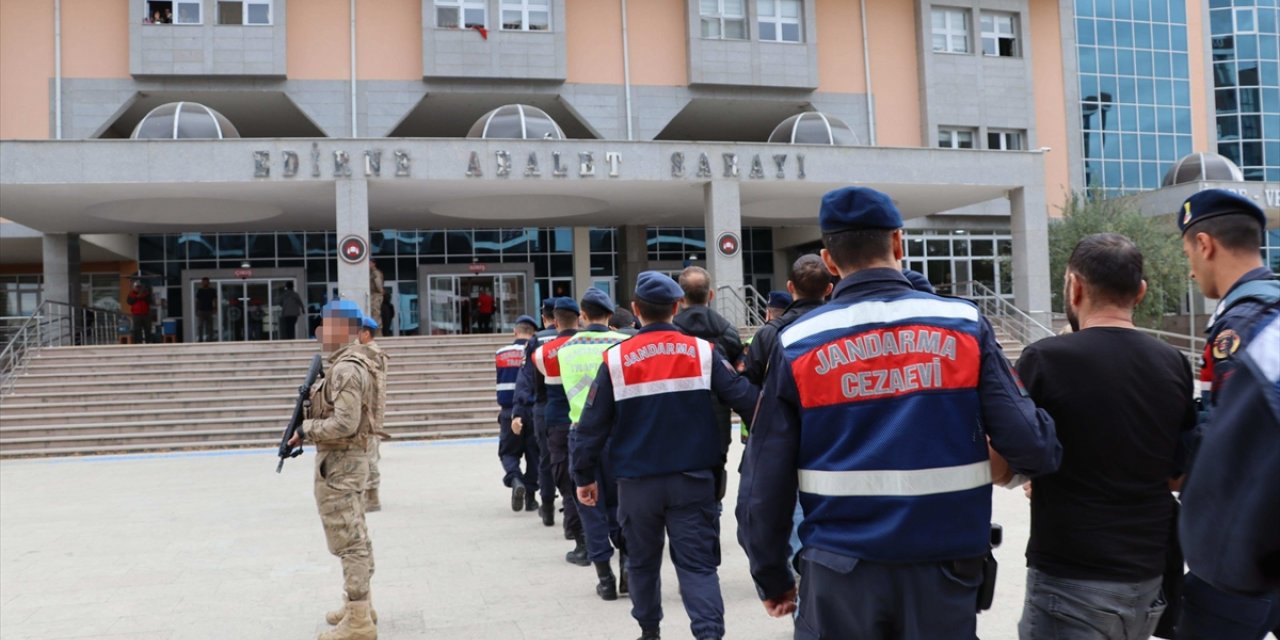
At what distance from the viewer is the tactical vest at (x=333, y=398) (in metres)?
5.32

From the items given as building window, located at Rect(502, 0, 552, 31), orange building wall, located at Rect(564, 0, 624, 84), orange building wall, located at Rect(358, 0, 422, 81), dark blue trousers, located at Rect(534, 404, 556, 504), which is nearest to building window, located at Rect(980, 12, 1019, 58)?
orange building wall, located at Rect(564, 0, 624, 84)

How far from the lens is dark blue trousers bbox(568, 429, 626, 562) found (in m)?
6.27

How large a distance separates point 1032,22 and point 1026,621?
117 ft

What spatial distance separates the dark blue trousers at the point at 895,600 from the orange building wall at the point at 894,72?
30.8 metres

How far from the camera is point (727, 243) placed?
76.6 ft

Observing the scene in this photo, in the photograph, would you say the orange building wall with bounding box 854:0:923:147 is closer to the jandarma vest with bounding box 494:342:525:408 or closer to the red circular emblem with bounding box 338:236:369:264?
the red circular emblem with bounding box 338:236:369:264

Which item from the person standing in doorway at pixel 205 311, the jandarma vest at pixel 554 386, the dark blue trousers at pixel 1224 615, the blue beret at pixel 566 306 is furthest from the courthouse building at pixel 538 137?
the dark blue trousers at pixel 1224 615

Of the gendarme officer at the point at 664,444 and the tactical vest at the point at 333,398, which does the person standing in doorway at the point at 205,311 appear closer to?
the tactical vest at the point at 333,398

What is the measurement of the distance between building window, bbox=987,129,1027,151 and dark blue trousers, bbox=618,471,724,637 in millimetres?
31382

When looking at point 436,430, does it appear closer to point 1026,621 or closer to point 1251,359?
point 1026,621

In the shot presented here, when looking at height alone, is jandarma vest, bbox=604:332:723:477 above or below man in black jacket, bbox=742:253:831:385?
below

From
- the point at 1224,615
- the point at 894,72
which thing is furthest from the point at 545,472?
the point at 894,72

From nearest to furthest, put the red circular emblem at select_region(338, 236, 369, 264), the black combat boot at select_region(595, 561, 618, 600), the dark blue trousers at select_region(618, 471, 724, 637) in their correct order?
1. the dark blue trousers at select_region(618, 471, 724, 637)
2. the black combat boot at select_region(595, 561, 618, 600)
3. the red circular emblem at select_region(338, 236, 369, 264)

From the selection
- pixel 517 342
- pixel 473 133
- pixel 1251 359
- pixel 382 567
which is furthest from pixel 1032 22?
pixel 1251 359
